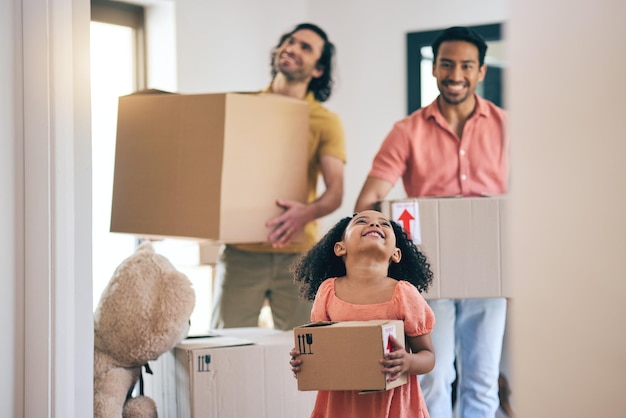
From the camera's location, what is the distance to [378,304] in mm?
1784

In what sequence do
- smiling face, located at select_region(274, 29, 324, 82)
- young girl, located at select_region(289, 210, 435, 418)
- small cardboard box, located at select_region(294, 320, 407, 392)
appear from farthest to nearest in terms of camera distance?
1. smiling face, located at select_region(274, 29, 324, 82)
2. young girl, located at select_region(289, 210, 435, 418)
3. small cardboard box, located at select_region(294, 320, 407, 392)

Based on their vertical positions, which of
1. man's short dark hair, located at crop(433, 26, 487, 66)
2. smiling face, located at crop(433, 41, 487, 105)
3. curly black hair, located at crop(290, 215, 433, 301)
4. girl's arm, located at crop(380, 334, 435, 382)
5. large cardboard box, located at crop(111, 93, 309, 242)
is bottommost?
girl's arm, located at crop(380, 334, 435, 382)

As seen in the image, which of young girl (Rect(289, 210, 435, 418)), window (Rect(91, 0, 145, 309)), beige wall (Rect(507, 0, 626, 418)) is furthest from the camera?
window (Rect(91, 0, 145, 309))

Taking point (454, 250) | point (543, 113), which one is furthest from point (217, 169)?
point (543, 113)

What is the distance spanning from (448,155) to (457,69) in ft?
0.83

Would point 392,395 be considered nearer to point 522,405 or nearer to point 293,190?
point 522,405

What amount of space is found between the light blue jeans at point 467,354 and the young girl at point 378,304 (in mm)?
471

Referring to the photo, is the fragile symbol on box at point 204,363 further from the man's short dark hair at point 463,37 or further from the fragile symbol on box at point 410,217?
the man's short dark hair at point 463,37

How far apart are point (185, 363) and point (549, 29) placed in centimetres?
151

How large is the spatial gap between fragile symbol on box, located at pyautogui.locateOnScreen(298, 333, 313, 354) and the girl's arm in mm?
147

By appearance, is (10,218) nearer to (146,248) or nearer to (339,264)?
(146,248)


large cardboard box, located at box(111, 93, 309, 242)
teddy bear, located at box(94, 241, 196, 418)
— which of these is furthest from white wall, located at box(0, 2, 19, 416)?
large cardboard box, located at box(111, 93, 309, 242)

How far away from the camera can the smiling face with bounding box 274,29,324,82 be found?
295 cm

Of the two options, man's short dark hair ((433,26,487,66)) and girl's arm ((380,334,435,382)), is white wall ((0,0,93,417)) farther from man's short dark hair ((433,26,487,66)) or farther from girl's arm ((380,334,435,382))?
man's short dark hair ((433,26,487,66))
